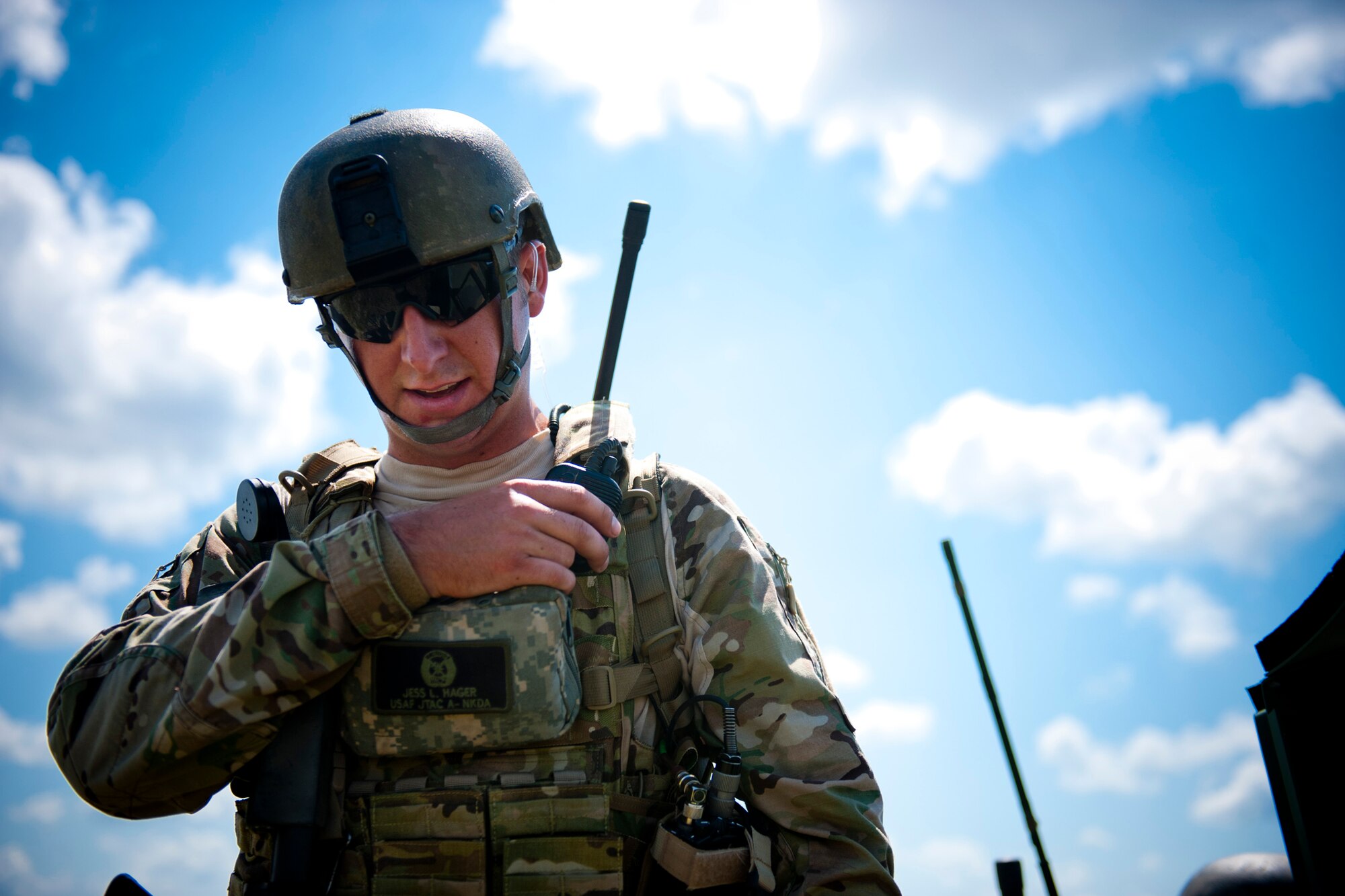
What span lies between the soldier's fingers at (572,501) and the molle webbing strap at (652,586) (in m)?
0.20

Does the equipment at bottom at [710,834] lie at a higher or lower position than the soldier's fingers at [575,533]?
lower

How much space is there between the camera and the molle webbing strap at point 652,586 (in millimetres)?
3111

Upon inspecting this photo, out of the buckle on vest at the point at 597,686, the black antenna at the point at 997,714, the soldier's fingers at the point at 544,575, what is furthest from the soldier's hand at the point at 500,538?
the black antenna at the point at 997,714

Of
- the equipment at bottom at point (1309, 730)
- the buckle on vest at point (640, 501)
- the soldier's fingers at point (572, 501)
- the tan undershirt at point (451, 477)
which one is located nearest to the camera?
the equipment at bottom at point (1309, 730)

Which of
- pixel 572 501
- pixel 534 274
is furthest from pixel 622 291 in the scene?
pixel 572 501

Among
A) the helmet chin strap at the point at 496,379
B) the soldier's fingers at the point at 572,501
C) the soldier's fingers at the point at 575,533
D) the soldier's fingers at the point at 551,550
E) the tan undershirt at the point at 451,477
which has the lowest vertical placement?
the soldier's fingers at the point at 551,550

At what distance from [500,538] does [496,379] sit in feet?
2.57

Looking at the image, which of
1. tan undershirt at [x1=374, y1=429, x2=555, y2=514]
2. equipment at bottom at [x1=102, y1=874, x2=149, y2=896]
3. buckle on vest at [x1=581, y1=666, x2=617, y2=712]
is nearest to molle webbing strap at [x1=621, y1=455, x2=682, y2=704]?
buckle on vest at [x1=581, y1=666, x2=617, y2=712]

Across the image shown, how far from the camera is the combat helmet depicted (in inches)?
132

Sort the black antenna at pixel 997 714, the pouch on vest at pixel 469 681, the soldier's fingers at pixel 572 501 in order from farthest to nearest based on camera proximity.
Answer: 1. the black antenna at pixel 997 714
2. the soldier's fingers at pixel 572 501
3. the pouch on vest at pixel 469 681

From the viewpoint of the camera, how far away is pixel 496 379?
11.3ft

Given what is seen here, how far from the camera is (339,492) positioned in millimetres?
3482

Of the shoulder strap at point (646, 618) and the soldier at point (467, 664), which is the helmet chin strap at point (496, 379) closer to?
the soldier at point (467, 664)

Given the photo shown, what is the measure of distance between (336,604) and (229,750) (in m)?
0.61
